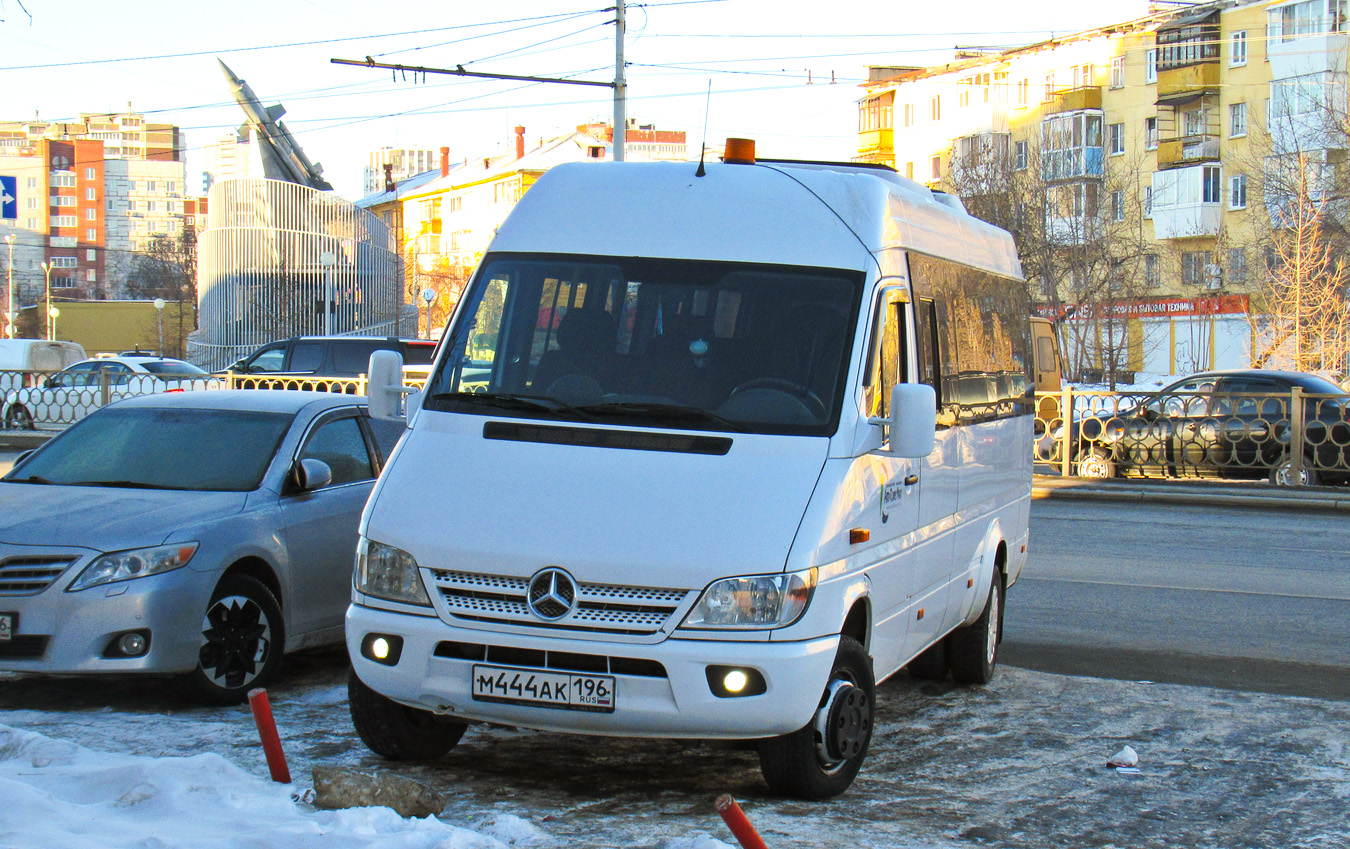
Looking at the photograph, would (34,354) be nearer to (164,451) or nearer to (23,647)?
(164,451)

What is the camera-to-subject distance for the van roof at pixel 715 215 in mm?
5906

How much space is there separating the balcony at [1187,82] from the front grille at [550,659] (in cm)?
6020

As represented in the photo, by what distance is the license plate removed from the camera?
16.0 ft

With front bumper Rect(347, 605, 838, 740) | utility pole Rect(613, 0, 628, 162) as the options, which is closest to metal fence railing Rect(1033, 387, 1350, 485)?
utility pole Rect(613, 0, 628, 162)

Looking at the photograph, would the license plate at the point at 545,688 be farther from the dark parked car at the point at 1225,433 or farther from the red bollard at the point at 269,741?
the dark parked car at the point at 1225,433

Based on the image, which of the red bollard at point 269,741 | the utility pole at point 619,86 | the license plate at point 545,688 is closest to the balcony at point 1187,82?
the utility pole at point 619,86

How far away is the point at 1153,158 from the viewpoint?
63.0 meters

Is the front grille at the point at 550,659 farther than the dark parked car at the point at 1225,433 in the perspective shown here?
No

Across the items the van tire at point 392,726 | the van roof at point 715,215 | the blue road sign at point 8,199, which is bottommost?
the van tire at point 392,726

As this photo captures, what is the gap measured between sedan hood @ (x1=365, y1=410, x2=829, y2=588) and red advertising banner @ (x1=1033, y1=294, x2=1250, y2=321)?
152 ft

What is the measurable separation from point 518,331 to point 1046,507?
509 inches

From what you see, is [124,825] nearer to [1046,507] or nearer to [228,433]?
[228,433]

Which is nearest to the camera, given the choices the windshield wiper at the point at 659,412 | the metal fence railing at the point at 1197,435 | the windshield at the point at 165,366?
the windshield wiper at the point at 659,412

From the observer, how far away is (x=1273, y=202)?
40562mm
